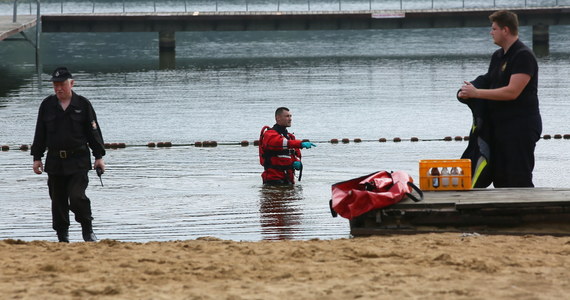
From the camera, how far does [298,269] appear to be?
338 inches

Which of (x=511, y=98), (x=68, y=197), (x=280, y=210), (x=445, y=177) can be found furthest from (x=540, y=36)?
(x=68, y=197)

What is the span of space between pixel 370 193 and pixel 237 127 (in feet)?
54.8

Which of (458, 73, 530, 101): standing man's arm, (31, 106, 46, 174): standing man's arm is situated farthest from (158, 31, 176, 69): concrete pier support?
(458, 73, 530, 101): standing man's arm

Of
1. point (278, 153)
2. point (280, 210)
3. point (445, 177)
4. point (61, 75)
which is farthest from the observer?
point (278, 153)

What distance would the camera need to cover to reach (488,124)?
10773mm

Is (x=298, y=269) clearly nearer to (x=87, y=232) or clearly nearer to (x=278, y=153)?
(x=87, y=232)

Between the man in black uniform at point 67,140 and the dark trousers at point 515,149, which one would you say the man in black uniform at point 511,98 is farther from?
the man in black uniform at point 67,140

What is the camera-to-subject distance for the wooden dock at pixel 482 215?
1032 centimetres

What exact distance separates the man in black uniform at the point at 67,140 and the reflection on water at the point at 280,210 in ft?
6.41

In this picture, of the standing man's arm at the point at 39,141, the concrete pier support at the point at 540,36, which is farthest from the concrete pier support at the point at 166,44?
the standing man's arm at the point at 39,141

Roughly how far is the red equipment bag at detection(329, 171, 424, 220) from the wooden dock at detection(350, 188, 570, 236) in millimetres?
94

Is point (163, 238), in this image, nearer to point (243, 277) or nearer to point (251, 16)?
point (243, 277)

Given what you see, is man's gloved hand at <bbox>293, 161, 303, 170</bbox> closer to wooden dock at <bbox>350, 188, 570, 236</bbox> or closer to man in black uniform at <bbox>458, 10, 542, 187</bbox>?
wooden dock at <bbox>350, 188, 570, 236</bbox>

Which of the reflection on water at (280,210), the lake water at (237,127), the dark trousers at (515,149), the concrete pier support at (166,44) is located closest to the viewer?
the dark trousers at (515,149)
